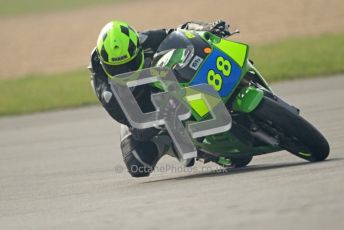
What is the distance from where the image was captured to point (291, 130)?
8.14 meters

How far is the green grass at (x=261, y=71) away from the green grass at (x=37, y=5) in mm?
25876

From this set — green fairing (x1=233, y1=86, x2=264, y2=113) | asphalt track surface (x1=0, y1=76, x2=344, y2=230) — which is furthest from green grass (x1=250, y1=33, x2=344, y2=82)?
green fairing (x1=233, y1=86, x2=264, y2=113)

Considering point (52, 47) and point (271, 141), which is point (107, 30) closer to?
point (271, 141)

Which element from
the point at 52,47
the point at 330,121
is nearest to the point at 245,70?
the point at 330,121

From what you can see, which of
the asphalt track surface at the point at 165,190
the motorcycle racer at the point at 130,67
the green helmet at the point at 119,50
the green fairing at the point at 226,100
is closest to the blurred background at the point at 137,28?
the asphalt track surface at the point at 165,190

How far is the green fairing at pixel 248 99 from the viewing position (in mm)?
8164

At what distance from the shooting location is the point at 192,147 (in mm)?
8695

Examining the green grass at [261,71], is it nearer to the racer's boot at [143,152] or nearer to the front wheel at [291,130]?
the racer's boot at [143,152]

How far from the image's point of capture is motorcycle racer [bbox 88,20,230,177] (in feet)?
27.5

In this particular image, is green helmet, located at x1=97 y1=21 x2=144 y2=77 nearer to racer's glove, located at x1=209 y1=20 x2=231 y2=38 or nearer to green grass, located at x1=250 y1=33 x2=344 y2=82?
racer's glove, located at x1=209 y1=20 x2=231 y2=38

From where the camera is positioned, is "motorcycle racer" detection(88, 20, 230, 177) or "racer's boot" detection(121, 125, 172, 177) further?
"racer's boot" detection(121, 125, 172, 177)

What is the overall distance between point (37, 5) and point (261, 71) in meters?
35.6

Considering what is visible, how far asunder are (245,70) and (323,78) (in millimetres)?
9456

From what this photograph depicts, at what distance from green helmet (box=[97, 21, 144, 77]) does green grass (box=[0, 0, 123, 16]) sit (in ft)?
135
